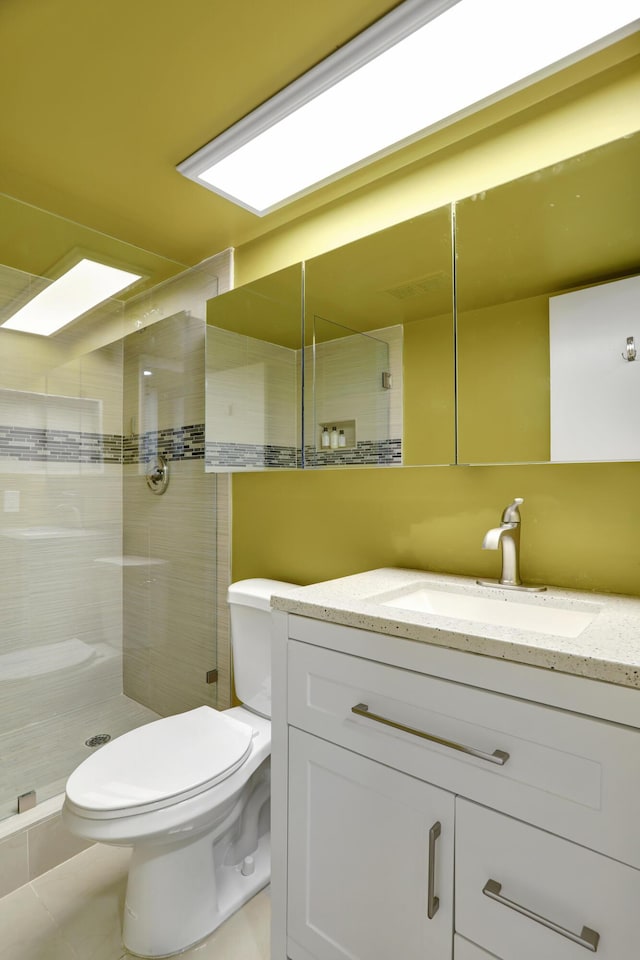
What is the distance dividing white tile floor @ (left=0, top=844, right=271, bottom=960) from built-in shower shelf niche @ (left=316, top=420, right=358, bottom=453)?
1.39 m

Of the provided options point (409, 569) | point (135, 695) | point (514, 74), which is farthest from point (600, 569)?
point (135, 695)

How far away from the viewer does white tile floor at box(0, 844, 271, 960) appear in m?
1.35

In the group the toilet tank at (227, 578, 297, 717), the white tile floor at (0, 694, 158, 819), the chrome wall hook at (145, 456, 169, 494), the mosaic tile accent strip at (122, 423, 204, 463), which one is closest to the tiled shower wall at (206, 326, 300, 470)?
the mosaic tile accent strip at (122, 423, 204, 463)

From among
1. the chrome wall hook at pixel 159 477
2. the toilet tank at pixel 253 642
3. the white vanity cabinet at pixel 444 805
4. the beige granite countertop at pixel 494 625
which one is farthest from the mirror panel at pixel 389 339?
the chrome wall hook at pixel 159 477

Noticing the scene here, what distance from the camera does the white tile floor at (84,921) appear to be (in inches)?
53.3

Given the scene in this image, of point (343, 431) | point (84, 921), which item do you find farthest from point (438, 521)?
point (84, 921)

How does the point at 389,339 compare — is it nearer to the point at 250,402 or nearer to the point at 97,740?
the point at 250,402

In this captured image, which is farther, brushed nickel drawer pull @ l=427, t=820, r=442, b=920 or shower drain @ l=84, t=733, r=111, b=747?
shower drain @ l=84, t=733, r=111, b=747

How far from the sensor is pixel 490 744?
2.81 ft

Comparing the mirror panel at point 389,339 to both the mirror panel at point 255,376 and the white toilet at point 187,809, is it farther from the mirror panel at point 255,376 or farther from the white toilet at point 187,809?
the white toilet at point 187,809

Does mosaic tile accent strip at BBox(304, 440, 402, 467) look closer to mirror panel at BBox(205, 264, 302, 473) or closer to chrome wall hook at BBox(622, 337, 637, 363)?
mirror panel at BBox(205, 264, 302, 473)

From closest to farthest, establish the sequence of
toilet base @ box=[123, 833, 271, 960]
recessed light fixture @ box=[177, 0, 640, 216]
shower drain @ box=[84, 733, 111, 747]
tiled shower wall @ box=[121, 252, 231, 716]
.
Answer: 1. recessed light fixture @ box=[177, 0, 640, 216]
2. toilet base @ box=[123, 833, 271, 960]
3. shower drain @ box=[84, 733, 111, 747]
4. tiled shower wall @ box=[121, 252, 231, 716]

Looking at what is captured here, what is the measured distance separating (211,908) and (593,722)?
50.9 inches

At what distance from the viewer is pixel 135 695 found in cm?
217
